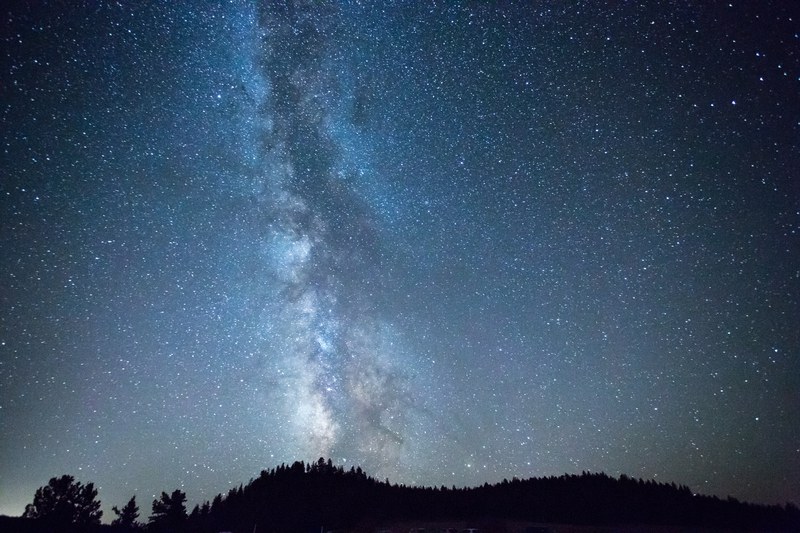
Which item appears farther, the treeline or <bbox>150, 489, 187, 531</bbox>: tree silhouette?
<bbox>150, 489, 187, 531</bbox>: tree silhouette

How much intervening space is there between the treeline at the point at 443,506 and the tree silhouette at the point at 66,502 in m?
6.36

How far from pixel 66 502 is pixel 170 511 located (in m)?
14.3

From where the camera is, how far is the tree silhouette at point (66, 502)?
2345 inches

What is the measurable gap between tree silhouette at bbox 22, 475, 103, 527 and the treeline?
6.36 metres

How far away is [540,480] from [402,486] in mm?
18502

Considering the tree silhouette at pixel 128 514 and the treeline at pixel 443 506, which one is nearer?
the treeline at pixel 443 506

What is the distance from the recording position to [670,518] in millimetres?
40562

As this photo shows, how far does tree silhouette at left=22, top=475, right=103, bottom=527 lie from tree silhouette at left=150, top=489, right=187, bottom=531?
912 cm

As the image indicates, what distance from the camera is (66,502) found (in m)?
61.7

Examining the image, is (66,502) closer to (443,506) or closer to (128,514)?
(128,514)

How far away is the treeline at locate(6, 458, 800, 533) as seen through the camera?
38781mm

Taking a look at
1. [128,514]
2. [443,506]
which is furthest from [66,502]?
[443,506]

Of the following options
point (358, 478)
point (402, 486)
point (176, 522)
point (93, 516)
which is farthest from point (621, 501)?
point (93, 516)

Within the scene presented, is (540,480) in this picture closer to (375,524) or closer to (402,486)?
(402,486)
